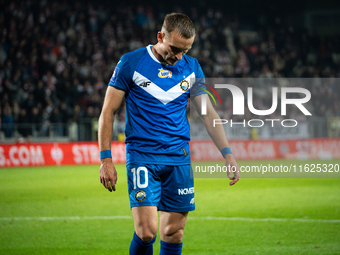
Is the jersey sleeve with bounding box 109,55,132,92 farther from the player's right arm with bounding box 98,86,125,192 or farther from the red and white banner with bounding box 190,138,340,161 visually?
the red and white banner with bounding box 190,138,340,161

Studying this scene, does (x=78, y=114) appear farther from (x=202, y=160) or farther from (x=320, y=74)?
(x=320, y=74)

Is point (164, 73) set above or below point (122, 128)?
above

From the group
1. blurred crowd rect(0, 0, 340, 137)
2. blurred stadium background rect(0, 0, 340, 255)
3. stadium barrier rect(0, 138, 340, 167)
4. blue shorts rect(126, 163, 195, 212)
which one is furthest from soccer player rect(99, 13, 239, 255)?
blurred crowd rect(0, 0, 340, 137)

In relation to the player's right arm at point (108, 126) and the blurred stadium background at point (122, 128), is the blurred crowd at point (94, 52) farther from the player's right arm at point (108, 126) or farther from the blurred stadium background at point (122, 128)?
the player's right arm at point (108, 126)

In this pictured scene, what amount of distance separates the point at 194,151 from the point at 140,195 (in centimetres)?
1470

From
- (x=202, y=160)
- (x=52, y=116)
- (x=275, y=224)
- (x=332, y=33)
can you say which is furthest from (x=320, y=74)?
(x=275, y=224)

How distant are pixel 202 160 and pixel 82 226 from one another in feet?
38.1

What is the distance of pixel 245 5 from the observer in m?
29.0

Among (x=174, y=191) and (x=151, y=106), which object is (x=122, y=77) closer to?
(x=151, y=106)

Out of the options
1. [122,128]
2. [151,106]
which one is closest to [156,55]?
[151,106]

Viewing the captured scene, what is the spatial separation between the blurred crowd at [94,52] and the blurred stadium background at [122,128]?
6 centimetres

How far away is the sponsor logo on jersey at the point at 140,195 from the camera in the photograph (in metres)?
3.27

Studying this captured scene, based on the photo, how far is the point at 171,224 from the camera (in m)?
3.42

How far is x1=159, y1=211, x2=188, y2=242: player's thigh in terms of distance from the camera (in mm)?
3412
